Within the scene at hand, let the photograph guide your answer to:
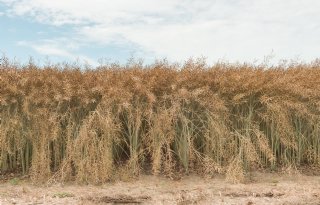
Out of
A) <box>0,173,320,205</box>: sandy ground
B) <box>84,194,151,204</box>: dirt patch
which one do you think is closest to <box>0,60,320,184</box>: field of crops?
<box>0,173,320,205</box>: sandy ground

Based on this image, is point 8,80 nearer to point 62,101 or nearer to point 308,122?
point 62,101

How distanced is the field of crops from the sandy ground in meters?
0.36

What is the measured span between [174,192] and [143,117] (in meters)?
2.26

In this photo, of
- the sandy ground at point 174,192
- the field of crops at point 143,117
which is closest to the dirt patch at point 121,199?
the sandy ground at point 174,192

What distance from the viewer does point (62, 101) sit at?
12398 millimetres

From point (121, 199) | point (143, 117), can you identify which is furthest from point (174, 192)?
point (143, 117)

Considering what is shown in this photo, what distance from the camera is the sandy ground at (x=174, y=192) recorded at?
418 inches

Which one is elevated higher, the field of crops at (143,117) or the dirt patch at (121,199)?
the field of crops at (143,117)

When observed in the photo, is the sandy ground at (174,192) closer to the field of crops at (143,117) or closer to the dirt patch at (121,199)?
the dirt patch at (121,199)

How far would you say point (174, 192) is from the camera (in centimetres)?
1134

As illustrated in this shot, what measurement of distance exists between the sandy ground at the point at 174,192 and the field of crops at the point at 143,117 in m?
0.36

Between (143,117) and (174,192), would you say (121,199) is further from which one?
(143,117)

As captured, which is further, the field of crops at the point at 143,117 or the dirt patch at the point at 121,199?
the field of crops at the point at 143,117

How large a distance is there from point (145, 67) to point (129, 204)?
4.09m
